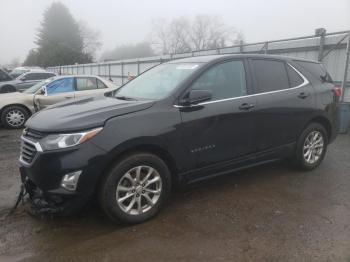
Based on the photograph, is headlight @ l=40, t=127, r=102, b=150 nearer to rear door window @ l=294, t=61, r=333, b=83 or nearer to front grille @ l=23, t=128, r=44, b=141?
front grille @ l=23, t=128, r=44, b=141

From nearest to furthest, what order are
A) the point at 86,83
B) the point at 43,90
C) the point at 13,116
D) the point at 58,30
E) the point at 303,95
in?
the point at 303,95, the point at 13,116, the point at 43,90, the point at 86,83, the point at 58,30

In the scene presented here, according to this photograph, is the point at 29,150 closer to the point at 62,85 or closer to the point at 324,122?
the point at 324,122

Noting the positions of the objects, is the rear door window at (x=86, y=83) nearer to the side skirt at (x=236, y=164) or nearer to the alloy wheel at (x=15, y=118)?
the alloy wheel at (x=15, y=118)

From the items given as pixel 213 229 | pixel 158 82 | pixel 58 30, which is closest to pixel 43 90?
pixel 158 82

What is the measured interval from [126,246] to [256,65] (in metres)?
2.87

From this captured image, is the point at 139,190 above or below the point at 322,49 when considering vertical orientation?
below

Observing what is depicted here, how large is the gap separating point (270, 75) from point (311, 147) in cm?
136

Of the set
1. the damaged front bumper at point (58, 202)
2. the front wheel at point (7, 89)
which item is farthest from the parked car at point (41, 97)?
the damaged front bumper at point (58, 202)

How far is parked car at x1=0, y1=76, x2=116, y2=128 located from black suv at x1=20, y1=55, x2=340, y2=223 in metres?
5.84

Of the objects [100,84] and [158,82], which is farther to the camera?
[100,84]

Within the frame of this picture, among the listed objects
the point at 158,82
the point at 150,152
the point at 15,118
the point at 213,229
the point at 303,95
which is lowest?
the point at 213,229

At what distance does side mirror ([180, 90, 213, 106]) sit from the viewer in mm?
4051

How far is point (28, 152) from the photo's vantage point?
12.5 ft

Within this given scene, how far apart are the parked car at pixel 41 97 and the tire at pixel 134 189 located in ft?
21.6
